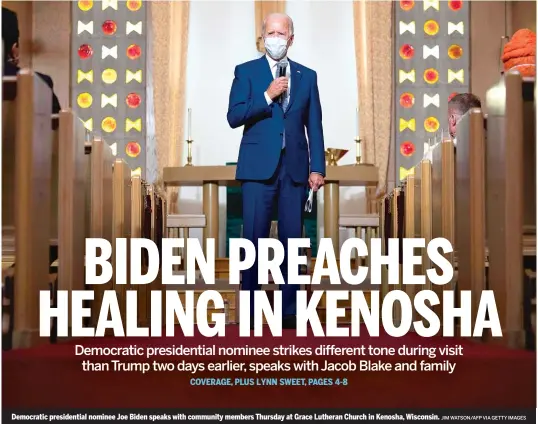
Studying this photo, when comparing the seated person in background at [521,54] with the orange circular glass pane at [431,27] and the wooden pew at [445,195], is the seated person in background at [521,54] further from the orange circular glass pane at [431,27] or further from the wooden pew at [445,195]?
the orange circular glass pane at [431,27]

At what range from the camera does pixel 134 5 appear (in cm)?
834

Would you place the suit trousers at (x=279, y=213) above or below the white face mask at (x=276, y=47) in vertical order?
below

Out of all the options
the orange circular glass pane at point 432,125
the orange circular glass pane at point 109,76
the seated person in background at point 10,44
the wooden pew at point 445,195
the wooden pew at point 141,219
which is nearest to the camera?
the seated person in background at point 10,44

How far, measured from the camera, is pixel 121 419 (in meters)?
2.39

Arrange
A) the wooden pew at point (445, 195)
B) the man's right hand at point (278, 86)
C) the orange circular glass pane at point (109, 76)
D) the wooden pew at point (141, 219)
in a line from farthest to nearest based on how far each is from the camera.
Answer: the orange circular glass pane at point (109, 76), the wooden pew at point (141, 219), the man's right hand at point (278, 86), the wooden pew at point (445, 195)

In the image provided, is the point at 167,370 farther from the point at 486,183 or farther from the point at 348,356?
the point at 486,183

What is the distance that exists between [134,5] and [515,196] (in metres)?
6.57

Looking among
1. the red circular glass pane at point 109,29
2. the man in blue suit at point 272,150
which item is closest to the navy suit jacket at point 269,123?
the man in blue suit at point 272,150

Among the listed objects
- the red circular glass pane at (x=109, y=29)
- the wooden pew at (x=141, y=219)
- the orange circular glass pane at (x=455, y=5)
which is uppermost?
the orange circular glass pane at (x=455, y=5)

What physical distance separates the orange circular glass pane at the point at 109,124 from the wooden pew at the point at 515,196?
6135mm

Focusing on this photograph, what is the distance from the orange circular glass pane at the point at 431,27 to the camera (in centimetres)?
829

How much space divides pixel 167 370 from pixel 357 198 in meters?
6.04

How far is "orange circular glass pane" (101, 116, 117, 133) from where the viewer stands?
820 centimetres

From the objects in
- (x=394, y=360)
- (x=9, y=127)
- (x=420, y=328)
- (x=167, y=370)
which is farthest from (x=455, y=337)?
(x=9, y=127)
